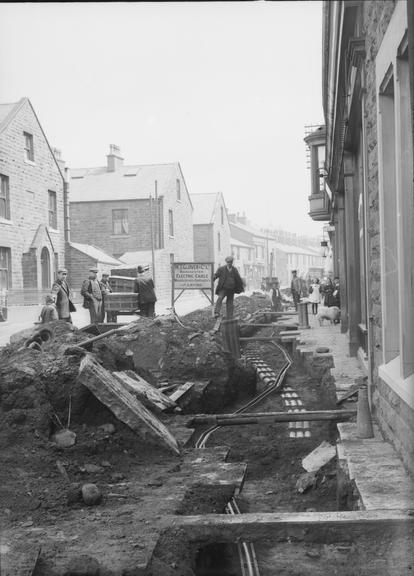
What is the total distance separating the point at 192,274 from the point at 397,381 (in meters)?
9.43

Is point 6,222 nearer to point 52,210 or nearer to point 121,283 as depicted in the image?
point 52,210

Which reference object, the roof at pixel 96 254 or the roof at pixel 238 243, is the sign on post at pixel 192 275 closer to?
the roof at pixel 96 254

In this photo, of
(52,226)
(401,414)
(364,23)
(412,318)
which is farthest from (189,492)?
(52,226)

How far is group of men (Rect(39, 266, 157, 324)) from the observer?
1139 centimetres

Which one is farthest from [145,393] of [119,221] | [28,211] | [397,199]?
[119,221]

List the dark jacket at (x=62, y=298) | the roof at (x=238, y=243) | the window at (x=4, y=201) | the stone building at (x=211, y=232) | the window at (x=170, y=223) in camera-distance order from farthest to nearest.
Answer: the roof at (x=238, y=243) → the stone building at (x=211, y=232) → the window at (x=170, y=223) → the dark jacket at (x=62, y=298) → the window at (x=4, y=201)

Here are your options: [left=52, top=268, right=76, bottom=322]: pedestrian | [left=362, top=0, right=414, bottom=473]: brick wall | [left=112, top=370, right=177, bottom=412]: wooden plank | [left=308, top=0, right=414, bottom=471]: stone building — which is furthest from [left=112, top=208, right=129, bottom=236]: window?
[left=362, top=0, right=414, bottom=473]: brick wall

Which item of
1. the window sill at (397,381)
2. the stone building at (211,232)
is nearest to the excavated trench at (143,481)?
the window sill at (397,381)

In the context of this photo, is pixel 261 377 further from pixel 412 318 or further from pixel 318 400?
pixel 412 318

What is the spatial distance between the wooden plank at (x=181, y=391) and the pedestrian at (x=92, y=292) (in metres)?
4.91

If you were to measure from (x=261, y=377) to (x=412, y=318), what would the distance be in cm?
720

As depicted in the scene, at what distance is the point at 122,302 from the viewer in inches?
626

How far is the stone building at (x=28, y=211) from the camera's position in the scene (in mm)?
10266

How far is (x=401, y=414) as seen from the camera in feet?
13.7
